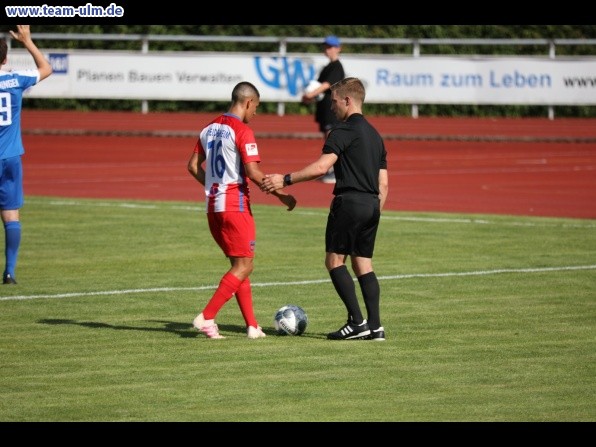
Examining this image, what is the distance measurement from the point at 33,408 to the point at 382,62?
29.6 m

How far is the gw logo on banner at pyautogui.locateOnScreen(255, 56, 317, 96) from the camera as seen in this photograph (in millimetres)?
36750

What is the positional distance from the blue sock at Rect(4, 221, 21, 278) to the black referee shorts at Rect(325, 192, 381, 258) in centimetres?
446

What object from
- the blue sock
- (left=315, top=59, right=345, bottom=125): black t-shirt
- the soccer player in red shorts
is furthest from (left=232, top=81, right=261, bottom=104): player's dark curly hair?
(left=315, top=59, right=345, bottom=125): black t-shirt

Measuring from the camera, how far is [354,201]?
10219mm

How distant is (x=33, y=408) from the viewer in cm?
798

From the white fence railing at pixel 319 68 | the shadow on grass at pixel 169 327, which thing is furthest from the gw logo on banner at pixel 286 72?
the shadow on grass at pixel 169 327

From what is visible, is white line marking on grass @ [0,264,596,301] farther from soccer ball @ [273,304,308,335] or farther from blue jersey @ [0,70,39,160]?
soccer ball @ [273,304,308,335]

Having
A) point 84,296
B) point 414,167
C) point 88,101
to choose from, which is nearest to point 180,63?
point 88,101

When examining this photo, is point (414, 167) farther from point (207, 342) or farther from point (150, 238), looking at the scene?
point (207, 342)

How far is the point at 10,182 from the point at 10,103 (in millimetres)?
842

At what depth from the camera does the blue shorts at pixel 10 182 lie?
13336mm

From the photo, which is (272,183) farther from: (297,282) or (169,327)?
(297,282)

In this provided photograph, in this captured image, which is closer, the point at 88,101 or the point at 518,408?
the point at 518,408

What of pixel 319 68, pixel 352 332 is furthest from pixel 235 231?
pixel 319 68
